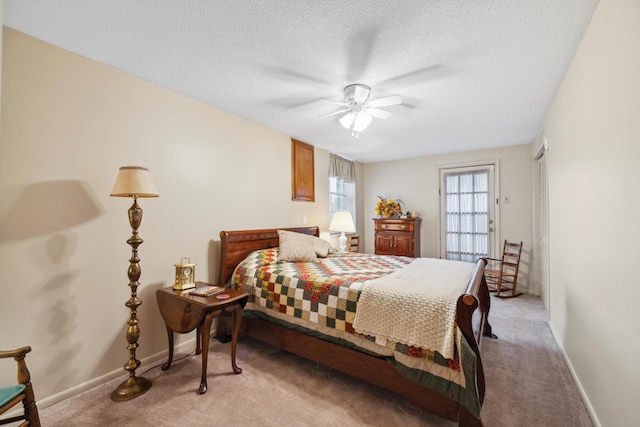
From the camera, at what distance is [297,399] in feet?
6.02

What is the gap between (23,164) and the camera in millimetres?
1698

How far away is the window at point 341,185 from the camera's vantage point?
189 inches

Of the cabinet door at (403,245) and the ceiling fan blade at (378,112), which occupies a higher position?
the ceiling fan blade at (378,112)

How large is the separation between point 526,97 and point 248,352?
3.60 m

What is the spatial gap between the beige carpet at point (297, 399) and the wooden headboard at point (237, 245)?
0.81m

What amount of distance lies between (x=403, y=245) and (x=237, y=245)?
309cm

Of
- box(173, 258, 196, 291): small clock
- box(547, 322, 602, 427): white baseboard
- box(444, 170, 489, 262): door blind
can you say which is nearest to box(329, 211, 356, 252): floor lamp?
box(444, 170, 489, 262): door blind

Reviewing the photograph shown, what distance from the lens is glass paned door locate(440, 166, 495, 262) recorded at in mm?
4605

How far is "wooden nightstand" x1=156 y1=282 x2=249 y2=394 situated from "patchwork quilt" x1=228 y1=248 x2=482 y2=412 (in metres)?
0.31

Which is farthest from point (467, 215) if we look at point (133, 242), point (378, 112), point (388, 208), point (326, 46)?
point (133, 242)

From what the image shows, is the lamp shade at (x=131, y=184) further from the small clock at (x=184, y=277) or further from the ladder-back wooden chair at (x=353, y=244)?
the ladder-back wooden chair at (x=353, y=244)

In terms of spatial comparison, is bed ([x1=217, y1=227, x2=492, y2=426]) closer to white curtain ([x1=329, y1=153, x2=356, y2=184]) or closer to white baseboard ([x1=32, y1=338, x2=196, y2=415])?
white baseboard ([x1=32, y1=338, x2=196, y2=415])

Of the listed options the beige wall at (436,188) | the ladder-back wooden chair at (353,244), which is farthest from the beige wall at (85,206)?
the beige wall at (436,188)

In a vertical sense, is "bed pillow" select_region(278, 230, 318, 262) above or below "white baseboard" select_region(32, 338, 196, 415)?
above
